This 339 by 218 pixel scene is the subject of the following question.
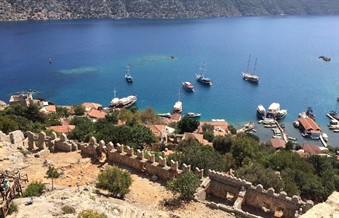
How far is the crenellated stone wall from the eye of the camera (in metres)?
23.5

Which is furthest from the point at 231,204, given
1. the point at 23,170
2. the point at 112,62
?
the point at 112,62

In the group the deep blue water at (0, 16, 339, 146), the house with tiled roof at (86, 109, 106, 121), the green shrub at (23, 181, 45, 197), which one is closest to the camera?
the green shrub at (23, 181, 45, 197)

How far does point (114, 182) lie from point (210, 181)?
735cm

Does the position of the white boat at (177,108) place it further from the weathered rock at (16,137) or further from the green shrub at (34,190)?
the green shrub at (34,190)

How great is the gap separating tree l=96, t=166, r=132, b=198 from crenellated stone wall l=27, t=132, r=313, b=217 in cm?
473

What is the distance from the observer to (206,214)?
872 inches

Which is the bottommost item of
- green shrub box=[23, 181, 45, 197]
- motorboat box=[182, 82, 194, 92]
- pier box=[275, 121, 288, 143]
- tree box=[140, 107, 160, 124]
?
pier box=[275, 121, 288, 143]

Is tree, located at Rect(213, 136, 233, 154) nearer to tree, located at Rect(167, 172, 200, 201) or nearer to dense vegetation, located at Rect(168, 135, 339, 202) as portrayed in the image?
dense vegetation, located at Rect(168, 135, 339, 202)

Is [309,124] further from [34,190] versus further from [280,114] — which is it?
[34,190]

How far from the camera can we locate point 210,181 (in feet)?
84.6

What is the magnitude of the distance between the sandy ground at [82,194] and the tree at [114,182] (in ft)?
1.67

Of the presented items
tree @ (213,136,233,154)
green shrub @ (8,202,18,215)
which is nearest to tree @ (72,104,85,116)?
tree @ (213,136,233,154)

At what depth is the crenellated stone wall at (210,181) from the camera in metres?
23.5

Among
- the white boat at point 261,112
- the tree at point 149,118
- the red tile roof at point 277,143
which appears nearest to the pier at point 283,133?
the white boat at point 261,112
